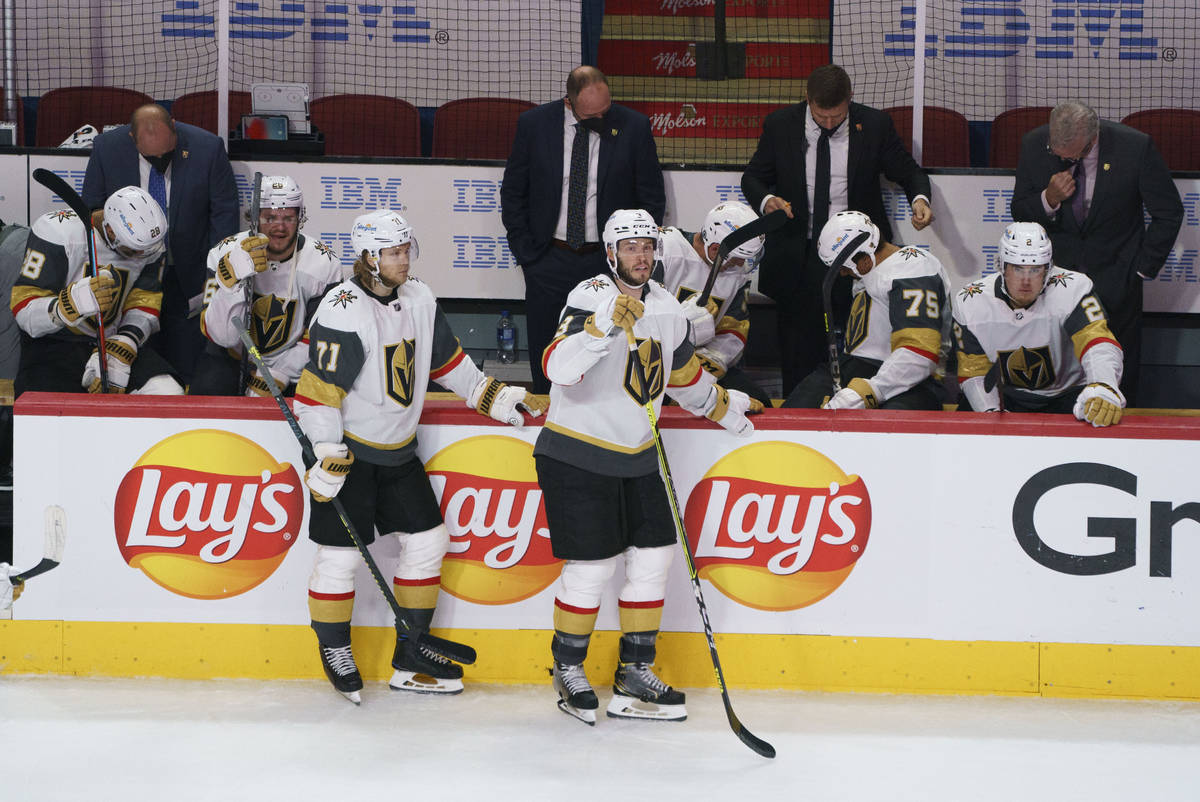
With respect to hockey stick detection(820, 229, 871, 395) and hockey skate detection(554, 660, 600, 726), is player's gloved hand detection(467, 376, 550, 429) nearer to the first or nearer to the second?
hockey skate detection(554, 660, 600, 726)

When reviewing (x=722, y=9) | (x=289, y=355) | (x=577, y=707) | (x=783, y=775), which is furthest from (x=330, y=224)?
(x=783, y=775)

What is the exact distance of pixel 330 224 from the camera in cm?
588

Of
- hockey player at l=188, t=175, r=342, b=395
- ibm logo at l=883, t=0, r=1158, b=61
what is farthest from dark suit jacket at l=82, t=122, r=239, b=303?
ibm logo at l=883, t=0, r=1158, b=61

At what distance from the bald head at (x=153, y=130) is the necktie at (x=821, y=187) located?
2.51m

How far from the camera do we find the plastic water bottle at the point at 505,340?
605 cm

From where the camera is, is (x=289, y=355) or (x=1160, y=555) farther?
(x=289, y=355)

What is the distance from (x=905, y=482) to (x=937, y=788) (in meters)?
0.96

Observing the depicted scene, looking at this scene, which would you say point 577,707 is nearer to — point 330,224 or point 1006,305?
point 1006,305

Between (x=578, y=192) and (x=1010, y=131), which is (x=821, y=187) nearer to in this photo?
(x=578, y=192)

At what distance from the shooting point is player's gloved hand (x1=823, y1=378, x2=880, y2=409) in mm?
4387

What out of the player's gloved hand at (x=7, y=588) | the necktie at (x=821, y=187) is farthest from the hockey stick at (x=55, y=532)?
the necktie at (x=821, y=187)

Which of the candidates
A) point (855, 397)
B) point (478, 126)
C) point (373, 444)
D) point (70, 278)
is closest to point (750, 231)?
point (855, 397)

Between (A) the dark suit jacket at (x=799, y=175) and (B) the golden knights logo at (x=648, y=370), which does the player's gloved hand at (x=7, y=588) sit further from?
(A) the dark suit jacket at (x=799, y=175)

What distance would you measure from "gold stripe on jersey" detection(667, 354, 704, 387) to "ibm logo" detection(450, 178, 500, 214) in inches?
Result: 87.1
